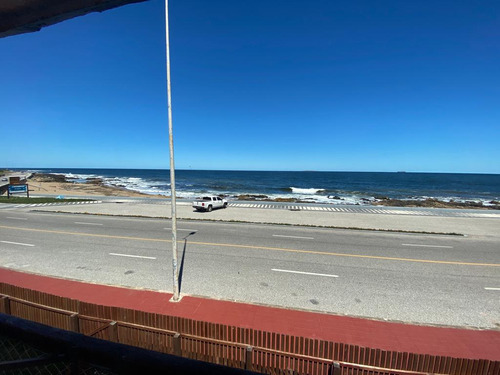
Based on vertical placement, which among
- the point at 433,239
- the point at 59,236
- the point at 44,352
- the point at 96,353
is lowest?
the point at 433,239

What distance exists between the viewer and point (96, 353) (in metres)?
1.23

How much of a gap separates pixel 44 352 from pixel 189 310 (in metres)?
6.15

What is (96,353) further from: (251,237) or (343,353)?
(251,237)

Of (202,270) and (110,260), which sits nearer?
(202,270)

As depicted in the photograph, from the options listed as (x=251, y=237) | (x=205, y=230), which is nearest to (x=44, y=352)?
(x=251, y=237)

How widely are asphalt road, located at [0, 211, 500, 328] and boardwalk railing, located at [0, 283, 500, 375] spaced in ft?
9.36

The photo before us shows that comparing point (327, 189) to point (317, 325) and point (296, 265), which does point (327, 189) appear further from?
point (317, 325)

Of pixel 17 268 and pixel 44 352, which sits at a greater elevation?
pixel 44 352

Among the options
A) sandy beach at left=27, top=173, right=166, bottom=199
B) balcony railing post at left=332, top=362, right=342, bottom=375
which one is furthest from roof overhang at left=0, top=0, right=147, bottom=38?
sandy beach at left=27, top=173, right=166, bottom=199

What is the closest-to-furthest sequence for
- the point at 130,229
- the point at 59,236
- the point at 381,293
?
the point at 381,293, the point at 59,236, the point at 130,229

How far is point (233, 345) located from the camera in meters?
4.49

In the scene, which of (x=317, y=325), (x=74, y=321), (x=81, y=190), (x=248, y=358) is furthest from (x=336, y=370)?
(x=81, y=190)

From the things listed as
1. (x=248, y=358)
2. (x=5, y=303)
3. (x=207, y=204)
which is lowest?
(x=248, y=358)

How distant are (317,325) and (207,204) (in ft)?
64.6
